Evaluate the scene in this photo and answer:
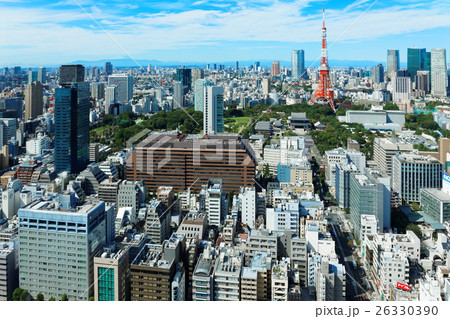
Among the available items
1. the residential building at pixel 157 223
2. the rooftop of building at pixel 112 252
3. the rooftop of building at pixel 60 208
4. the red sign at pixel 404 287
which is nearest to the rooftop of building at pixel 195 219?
the residential building at pixel 157 223

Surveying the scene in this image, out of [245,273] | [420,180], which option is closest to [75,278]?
[245,273]

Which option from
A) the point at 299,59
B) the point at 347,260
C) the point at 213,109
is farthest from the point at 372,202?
the point at 213,109

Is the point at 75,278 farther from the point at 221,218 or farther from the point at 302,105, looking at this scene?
the point at 302,105

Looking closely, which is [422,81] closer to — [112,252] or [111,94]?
[111,94]

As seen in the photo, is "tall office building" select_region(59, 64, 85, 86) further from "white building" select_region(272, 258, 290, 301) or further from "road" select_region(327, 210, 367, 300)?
"white building" select_region(272, 258, 290, 301)

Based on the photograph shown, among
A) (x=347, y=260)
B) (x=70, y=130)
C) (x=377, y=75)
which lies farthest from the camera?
(x=377, y=75)

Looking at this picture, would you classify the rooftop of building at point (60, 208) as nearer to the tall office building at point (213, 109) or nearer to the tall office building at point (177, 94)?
the tall office building at point (213, 109)
